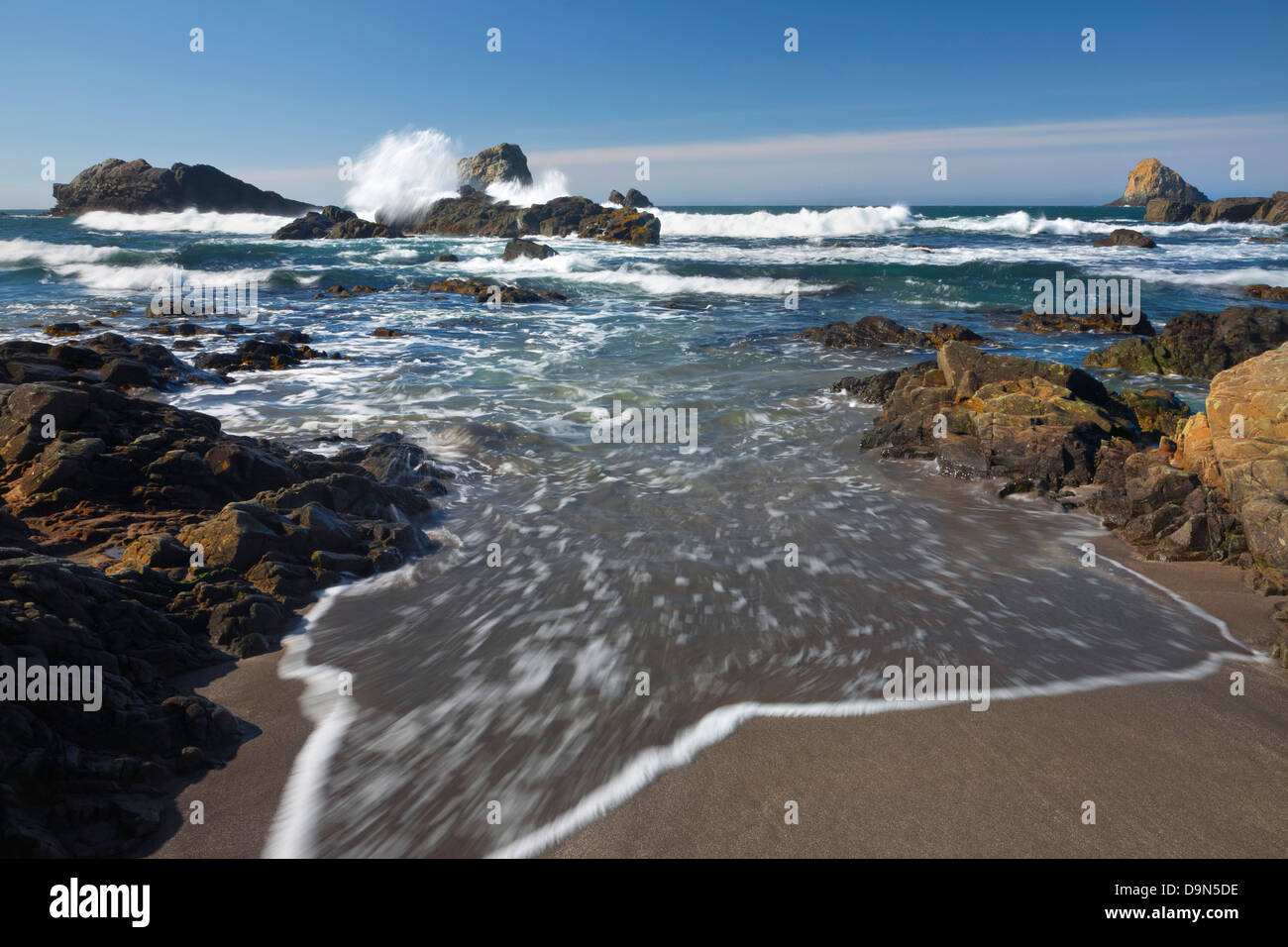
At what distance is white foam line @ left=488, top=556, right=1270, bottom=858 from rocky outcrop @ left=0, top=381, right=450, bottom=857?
1.88 m

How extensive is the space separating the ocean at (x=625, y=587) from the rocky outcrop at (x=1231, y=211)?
6846cm

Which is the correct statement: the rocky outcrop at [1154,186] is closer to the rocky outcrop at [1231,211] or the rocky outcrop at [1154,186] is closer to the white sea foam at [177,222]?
the rocky outcrop at [1231,211]

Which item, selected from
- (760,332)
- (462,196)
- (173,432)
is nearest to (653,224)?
(462,196)

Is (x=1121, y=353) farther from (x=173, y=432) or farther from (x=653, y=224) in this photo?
(x=653, y=224)

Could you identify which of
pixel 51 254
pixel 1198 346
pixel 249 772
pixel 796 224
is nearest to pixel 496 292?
pixel 1198 346

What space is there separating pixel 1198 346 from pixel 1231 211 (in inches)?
2892

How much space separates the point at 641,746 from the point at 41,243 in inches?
2057

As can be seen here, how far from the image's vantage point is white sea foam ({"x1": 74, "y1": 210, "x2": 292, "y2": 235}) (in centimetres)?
6794

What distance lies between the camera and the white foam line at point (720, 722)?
11.1 ft

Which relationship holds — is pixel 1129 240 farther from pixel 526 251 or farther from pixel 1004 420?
pixel 1004 420

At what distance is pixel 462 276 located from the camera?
34.2m

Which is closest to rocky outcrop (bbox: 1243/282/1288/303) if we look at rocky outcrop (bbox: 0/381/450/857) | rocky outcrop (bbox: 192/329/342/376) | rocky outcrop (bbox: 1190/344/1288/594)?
rocky outcrop (bbox: 1190/344/1288/594)

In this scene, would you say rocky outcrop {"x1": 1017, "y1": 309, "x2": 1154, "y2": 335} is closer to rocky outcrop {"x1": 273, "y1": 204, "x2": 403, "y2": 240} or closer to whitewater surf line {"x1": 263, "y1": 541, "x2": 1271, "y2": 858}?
whitewater surf line {"x1": 263, "y1": 541, "x2": 1271, "y2": 858}

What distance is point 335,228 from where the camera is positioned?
59.5 meters
